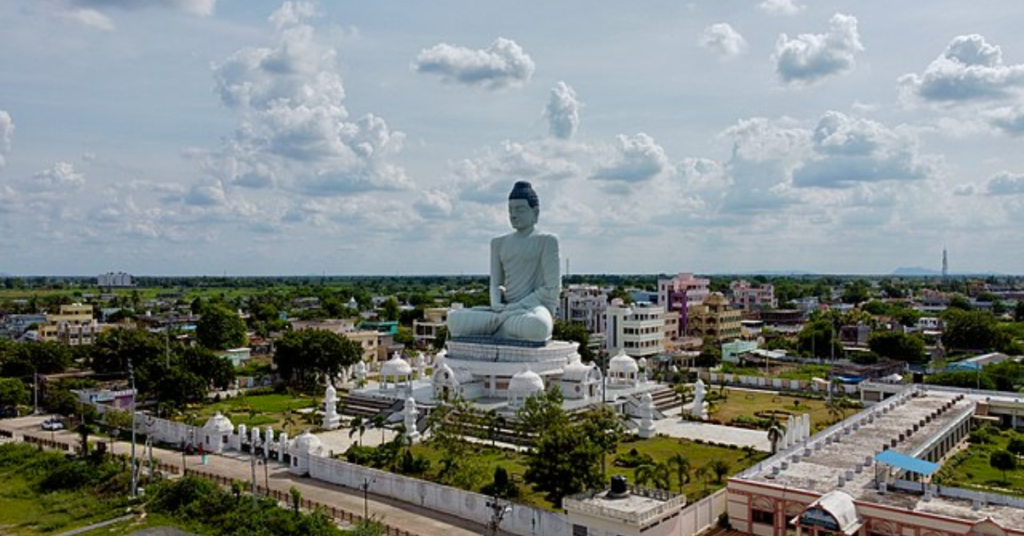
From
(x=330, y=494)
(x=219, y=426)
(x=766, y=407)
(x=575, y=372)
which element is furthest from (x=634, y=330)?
(x=330, y=494)

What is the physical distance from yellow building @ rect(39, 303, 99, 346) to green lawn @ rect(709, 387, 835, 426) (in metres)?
69.3

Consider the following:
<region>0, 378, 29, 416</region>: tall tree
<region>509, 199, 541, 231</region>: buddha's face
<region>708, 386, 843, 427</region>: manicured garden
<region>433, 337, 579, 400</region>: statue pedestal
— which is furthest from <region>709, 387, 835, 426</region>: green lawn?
<region>0, 378, 29, 416</region>: tall tree

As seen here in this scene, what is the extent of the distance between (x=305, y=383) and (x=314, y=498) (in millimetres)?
31232

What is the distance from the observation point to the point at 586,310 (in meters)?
105

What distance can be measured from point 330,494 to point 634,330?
5441 cm

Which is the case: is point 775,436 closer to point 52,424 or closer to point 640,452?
point 640,452

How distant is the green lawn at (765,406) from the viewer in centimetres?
5369

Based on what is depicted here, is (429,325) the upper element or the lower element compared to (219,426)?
upper

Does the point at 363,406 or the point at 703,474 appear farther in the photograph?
the point at 363,406

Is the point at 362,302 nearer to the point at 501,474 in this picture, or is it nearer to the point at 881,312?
the point at 881,312

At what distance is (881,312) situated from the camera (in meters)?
123

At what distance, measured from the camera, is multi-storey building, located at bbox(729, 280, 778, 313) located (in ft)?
465

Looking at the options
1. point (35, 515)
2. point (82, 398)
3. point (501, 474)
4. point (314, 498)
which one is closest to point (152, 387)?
point (82, 398)

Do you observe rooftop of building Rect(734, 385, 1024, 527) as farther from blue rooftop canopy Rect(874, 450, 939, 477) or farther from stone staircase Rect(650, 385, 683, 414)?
stone staircase Rect(650, 385, 683, 414)
